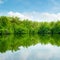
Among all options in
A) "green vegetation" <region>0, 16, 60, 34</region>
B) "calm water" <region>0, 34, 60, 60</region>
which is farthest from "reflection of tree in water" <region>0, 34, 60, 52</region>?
"green vegetation" <region>0, 16, 60, 34</region>

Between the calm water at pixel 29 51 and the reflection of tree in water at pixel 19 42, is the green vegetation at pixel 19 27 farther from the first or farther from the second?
the calm water at pixel 29 51

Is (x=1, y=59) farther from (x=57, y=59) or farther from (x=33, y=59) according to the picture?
(x=57, y=59)

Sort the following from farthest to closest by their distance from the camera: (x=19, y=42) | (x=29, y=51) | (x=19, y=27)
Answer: (x=19, y=27) < (x=19, y=42) < (x=29, y=51)

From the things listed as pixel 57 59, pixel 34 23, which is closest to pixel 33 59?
pixel 57 59

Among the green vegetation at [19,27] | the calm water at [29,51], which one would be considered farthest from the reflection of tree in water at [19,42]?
the green vegetation at [19,27]

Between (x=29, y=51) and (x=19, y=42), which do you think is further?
(x=19, y=42)

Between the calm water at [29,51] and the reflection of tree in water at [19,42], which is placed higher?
the calm water at [29,51]

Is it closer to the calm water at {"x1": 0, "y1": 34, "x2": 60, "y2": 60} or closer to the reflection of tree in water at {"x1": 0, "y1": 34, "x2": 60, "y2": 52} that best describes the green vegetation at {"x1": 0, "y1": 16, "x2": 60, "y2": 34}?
the reflection of tree in water at {"x1": 0, "y1": 34, "x2": 60, "y2": 52}

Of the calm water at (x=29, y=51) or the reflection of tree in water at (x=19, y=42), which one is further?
the reflection of tree in water at (x=19, y=42)

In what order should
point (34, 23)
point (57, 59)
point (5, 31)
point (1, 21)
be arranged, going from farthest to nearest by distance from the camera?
point (34, 23) → point (1, 21) → point (5, 31) → point (57, 59)

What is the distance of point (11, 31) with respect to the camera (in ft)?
136

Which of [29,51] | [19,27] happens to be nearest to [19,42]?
[29,51]

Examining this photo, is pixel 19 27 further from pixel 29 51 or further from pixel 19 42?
pixel 29 51

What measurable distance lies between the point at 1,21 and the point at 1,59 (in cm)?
3291
